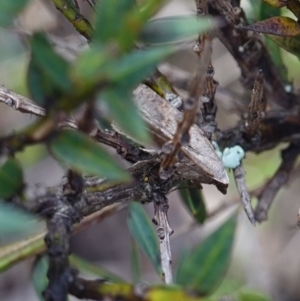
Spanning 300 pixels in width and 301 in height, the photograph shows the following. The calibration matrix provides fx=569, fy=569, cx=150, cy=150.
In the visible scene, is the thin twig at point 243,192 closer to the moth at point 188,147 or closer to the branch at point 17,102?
the moth at point 188,147

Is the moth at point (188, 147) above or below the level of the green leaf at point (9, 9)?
below

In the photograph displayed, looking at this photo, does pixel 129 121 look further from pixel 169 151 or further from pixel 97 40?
pixel 169 151

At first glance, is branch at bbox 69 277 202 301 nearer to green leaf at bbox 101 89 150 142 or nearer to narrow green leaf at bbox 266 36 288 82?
green leaf at bbox 101 89 150 142

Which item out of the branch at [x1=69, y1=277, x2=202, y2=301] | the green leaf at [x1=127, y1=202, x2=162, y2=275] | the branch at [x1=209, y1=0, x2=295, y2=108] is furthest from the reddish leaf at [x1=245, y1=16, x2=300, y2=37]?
the branch at [x1=69, y1=277, x2=202, y2=301]

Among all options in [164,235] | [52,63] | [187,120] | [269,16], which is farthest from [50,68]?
[269,16]

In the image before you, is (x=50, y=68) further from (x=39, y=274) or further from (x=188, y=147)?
(x=39, y=274)

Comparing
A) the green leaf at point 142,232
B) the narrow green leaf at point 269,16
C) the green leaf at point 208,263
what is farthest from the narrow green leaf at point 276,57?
the green leaf at point 208,263
